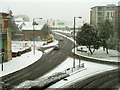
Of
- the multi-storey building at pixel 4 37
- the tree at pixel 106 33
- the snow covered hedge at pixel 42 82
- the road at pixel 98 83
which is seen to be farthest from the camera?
the tree at pixel 106 33

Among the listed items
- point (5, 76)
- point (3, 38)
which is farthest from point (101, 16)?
point (5, 76)

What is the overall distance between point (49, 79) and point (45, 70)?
245 inches

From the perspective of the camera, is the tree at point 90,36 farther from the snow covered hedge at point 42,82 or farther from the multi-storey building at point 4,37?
the snow covered hedge at point 42,82

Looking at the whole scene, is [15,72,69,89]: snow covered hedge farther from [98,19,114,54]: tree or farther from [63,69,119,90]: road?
[98,19,114,54]: tree

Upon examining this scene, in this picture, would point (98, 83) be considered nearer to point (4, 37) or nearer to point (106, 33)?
point (4, 37)

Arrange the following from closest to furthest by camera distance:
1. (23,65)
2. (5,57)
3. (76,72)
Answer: (76,72) → (23,65) → (5,57)

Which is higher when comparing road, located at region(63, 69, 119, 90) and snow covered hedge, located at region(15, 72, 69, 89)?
snow covered hedge, located at region(15, 72, 69, 89)

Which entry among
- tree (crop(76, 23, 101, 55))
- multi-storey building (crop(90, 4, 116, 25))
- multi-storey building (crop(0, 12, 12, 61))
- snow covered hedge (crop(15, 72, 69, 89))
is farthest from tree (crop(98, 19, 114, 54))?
multi-storey building (crop(90, 4, 116, 25))

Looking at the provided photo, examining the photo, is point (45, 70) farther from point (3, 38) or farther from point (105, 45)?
point (105, 45)

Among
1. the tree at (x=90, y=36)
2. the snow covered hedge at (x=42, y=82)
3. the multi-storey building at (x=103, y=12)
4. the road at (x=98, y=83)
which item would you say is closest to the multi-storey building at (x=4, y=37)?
the snow covered hedge at (x=42, y=82)

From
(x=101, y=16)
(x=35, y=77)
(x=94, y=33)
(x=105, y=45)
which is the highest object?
(x=101, y=16)

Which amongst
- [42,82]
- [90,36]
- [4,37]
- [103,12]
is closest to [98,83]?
[42,82]

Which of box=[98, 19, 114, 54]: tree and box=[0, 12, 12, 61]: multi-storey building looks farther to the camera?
box=[98, 19, 114, 54]: tree

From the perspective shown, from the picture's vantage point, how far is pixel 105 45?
32781 millimetres
